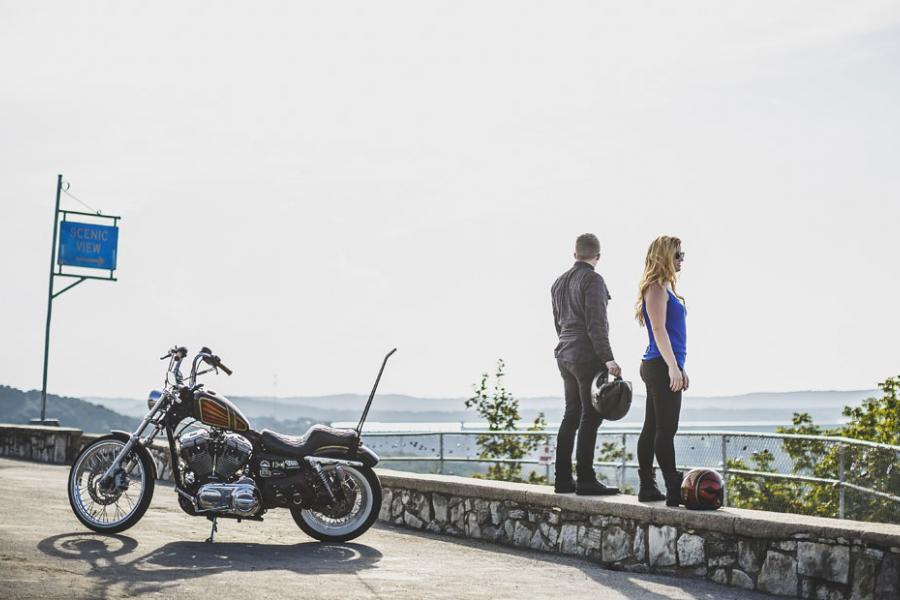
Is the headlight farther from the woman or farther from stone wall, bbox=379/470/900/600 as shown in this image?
the woman

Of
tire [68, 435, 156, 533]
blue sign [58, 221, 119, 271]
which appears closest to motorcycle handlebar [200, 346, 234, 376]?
tire [68, 435, 156, 533]

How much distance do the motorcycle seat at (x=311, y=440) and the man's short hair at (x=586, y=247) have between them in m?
1.98

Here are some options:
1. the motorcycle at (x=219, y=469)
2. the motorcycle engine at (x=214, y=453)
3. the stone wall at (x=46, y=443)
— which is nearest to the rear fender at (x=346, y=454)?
the motorcycle at (x=219, y=469)

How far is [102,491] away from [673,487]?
3750 millimetres

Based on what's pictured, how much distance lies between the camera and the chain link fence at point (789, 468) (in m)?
10.0

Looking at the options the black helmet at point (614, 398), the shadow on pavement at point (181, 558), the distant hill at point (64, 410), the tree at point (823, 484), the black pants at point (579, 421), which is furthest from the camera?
the distant hill at point (64, 410)

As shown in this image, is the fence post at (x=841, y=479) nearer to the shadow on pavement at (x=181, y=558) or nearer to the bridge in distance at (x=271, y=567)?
the bridge in distance at (x=271, y=567)

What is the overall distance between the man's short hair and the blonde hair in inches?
24.7

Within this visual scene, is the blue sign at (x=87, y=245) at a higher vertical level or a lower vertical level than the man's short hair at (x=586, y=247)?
higher

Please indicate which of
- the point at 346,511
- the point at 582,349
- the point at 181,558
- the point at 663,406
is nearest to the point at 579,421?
the point at 582,349

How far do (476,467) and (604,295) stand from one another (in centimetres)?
819

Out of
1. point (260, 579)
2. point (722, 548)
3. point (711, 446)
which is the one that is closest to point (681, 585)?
point (722, 548)

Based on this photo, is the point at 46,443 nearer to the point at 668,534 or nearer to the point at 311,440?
the point at 311,440

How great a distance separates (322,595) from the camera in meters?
6.08
